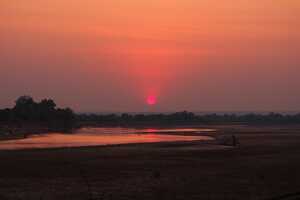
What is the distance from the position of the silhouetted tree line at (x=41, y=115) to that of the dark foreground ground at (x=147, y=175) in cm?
6870

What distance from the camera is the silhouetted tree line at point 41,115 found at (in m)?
121

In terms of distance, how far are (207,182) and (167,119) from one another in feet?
454

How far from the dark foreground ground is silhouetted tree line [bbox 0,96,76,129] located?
225ft

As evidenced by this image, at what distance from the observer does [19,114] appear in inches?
4909

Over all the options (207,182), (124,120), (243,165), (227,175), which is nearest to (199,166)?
(243,165)

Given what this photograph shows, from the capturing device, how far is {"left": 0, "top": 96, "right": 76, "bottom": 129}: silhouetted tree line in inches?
4754

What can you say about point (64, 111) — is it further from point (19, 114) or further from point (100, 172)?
point (100, 172)

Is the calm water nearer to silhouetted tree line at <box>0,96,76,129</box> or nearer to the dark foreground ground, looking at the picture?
the dark foreground ground

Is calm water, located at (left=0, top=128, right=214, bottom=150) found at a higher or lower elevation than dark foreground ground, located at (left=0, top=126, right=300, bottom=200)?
higher

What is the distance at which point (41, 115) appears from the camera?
412 ft

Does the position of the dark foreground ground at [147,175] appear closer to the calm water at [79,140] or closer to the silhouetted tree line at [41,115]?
the calm water at [79,140]

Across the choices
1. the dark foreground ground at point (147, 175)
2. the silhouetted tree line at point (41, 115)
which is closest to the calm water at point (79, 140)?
the dark foreground ground at point (147, 175)

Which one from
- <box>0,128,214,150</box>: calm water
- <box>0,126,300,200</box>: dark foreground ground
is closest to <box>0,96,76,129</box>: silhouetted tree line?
<box>0,128,214,150</box>: calm water

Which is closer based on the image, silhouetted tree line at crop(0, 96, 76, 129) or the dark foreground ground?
the dark foreground ground
